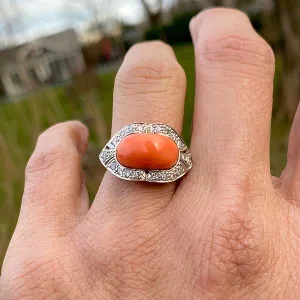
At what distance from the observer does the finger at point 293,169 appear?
0.76m

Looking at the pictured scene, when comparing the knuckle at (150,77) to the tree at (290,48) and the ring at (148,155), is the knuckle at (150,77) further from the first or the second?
the tree at (290,48)

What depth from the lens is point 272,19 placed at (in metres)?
4.45

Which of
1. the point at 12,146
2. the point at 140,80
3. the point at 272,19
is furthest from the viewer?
the point at 272,19

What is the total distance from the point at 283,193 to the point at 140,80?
12.5 inches

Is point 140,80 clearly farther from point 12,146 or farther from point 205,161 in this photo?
point 12,146

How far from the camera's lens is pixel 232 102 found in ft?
2.38

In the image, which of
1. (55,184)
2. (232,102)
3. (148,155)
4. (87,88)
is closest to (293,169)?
(232,102)

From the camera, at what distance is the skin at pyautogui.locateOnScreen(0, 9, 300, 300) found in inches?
26.8

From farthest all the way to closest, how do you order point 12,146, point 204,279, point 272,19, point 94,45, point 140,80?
point 272,19 < point 94,45 < point 12,146 < point 140,80 < point 204,279

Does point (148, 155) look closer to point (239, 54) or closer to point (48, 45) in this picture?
point (239, 54)

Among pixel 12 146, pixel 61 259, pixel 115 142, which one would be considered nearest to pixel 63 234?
pixel 61 259

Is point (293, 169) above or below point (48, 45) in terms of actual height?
above

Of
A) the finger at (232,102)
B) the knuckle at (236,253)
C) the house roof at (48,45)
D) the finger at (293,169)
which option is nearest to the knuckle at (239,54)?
the finger at (232,102)

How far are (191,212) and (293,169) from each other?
21 centimetres
